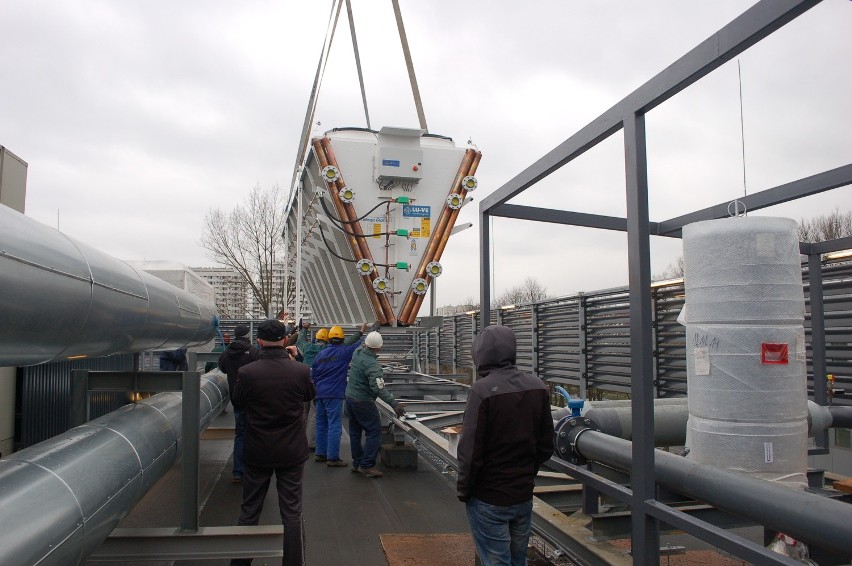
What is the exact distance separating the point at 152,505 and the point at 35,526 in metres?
4.32

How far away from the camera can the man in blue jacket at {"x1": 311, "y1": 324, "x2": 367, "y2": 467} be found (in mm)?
8164

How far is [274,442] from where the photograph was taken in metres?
4.75

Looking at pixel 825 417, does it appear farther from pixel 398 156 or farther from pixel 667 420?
pixel 398 156

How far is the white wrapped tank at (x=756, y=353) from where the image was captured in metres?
3.03

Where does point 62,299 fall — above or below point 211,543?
above

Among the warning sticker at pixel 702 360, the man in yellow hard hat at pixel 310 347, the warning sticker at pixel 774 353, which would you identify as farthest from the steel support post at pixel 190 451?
the man in yellow hard hat at pixel 310 347

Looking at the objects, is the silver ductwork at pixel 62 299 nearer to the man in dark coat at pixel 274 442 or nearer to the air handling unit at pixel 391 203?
the man in dark coat at pixel 274 442

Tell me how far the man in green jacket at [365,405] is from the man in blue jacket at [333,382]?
234 millimetres

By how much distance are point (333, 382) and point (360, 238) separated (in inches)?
81.0

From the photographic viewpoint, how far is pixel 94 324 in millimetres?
3455

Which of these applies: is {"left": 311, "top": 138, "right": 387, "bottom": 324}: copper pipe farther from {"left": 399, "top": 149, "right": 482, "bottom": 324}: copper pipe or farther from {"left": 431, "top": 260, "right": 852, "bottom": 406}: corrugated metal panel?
{"left": 431, "top": 260, "right": 852, "bottom": 406}: corrugated metal panel

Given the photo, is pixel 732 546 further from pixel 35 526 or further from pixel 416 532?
pixel 416 532

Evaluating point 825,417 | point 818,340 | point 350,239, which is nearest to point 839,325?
point 818,340

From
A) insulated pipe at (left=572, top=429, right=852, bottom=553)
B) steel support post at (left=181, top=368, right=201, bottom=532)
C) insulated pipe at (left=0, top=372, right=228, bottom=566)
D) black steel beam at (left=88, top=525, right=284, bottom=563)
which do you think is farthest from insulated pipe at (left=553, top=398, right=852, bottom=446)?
insulated pipe at (left=0, top=372, right=228, bottom=566)
